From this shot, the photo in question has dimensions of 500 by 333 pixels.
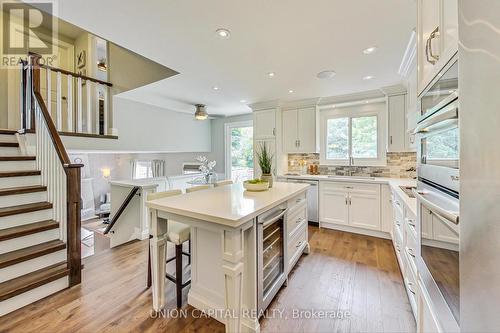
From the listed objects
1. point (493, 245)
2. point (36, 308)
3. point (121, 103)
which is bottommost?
point (36, 308)

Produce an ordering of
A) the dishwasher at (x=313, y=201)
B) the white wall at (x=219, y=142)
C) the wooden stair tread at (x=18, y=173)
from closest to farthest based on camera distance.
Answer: the wooden stair tread at (x=18, y=173) < the dishwasher at (x=313, y=201) < the white wall at (x=219, y=142)

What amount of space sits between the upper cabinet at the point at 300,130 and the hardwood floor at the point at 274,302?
7.58 ft

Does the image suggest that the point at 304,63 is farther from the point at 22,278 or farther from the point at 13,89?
the point at 13,89

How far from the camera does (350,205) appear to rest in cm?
363

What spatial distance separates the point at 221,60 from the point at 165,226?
199 centimetres

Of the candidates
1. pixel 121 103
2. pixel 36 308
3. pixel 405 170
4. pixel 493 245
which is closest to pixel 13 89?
pixel 121 103

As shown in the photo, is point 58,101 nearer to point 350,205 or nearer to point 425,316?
point 425,316

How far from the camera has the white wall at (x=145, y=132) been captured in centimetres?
369

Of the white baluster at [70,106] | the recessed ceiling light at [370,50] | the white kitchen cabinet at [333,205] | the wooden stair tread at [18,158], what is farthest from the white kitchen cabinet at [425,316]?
the white baluster at [70,106]

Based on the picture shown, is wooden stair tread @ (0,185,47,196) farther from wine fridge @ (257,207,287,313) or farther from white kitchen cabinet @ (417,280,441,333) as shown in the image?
white kitchen cabinet @ (417,280,441,333)

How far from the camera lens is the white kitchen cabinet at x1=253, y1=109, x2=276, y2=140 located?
4.57 metres

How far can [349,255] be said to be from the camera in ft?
9.32

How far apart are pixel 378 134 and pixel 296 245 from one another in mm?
2736

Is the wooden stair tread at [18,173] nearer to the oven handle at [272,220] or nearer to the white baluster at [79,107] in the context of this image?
the white baluster at [79,107]
